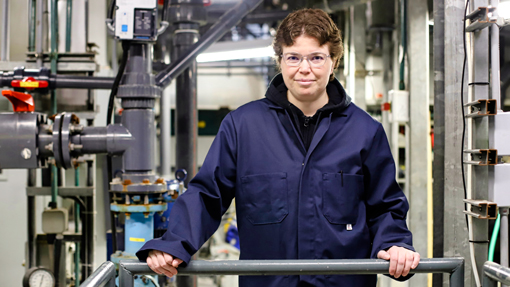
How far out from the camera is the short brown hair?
1.22 meters

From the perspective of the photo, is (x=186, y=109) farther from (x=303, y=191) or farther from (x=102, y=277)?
(x=102, y=277)

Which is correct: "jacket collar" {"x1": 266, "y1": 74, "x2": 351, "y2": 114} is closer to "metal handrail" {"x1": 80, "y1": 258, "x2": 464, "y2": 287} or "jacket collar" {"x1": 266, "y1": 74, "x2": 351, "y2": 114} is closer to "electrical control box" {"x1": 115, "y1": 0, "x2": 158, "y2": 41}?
"metal handrail" {"x1": 80, "y1": 258, "x2": 464, "y2": 287}

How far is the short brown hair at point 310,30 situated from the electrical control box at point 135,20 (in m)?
0.78

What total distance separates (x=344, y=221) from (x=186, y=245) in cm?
43

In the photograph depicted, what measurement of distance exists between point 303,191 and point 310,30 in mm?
428

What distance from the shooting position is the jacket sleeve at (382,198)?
3.88 ft

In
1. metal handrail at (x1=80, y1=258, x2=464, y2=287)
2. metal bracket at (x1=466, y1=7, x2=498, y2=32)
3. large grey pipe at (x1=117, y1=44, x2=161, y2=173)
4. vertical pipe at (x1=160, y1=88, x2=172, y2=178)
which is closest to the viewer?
metal handrail at (x1=80, y1=258, x2=464, y2=287)

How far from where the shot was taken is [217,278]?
3561mm

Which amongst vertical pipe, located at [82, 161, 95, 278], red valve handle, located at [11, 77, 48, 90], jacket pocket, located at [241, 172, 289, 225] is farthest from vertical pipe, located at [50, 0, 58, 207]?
jacket pocket, located at [241, 172, 289, 225]

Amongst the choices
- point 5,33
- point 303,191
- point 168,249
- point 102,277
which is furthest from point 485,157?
point 5,33

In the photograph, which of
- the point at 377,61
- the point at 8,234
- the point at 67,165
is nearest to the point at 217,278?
the point at 8,234

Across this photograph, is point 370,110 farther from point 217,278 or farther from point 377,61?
point 217,278

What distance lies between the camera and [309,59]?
122 centimetres

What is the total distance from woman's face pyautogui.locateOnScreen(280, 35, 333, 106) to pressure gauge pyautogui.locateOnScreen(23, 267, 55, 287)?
1.85 metres
